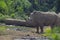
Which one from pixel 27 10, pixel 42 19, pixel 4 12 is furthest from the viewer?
pixel 27 10

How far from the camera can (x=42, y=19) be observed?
17.6 m

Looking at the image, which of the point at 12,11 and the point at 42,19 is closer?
the point at 42,19

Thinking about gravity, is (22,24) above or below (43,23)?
below

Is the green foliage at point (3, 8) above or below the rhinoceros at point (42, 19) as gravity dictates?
below

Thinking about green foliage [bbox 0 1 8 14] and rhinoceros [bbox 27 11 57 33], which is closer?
rhinoceros [bbox 27 11 57 33]

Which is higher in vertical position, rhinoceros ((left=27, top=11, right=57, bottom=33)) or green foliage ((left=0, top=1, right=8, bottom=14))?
rhinoceros ((left=27, top=11, right=57, bottom=33))

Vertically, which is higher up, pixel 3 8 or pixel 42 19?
pixel 42 19

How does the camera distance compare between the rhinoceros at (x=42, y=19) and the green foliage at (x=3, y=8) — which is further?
the green foliage at (x=3, y=8)

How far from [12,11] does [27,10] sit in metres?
4.36

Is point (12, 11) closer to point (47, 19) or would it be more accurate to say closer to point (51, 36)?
point (47, 19)

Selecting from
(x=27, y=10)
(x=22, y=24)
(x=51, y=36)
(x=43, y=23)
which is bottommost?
(x=27, y=10)

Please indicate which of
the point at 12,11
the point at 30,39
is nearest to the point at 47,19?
the point at 30,39

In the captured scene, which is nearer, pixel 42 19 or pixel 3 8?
pixel 42 19

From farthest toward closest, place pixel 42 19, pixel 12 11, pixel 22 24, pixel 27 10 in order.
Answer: pixel 27 10, pixel 12 11, pixel 22 24, pixel 42 19
